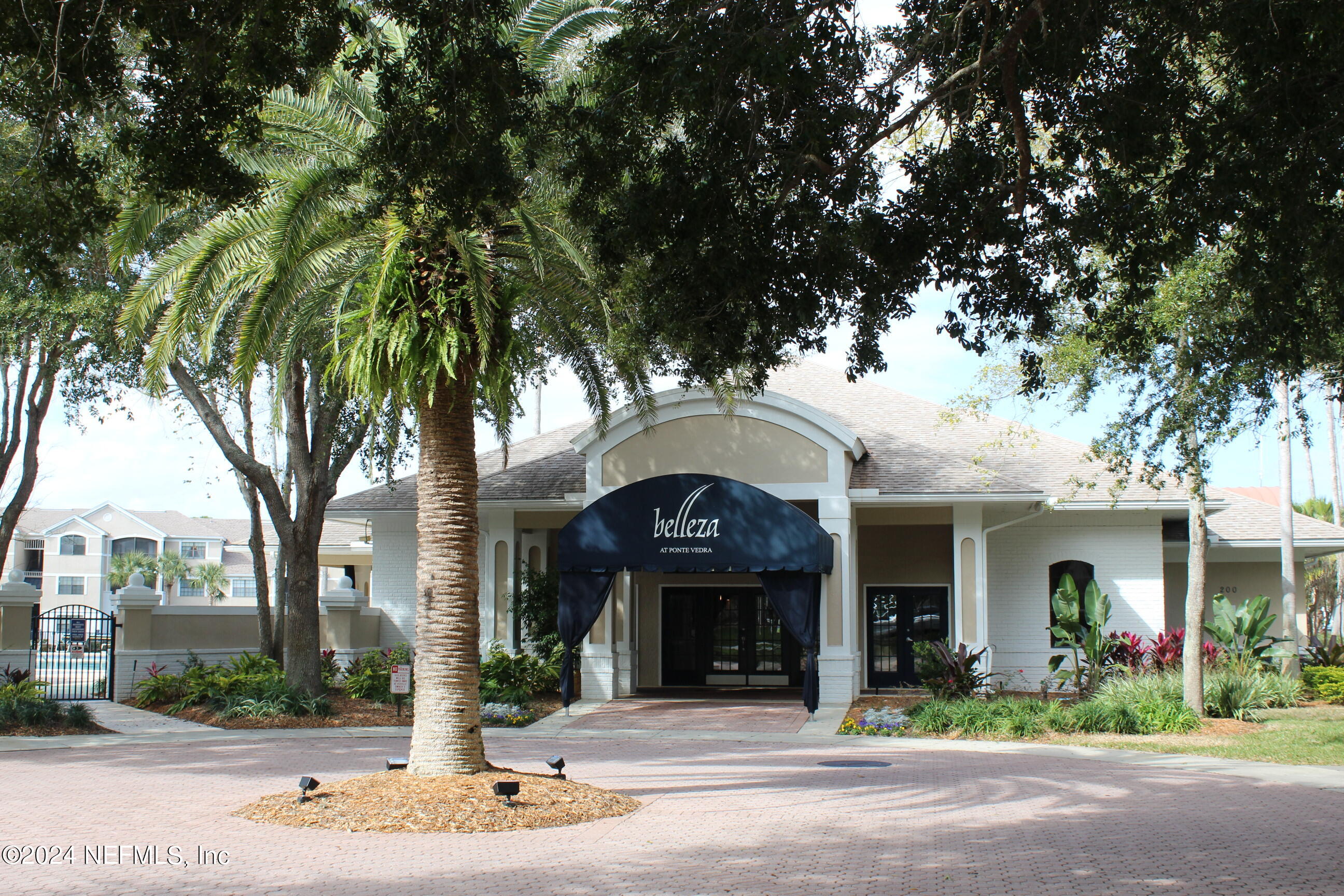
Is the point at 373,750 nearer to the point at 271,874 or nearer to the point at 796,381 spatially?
the point at 271,874

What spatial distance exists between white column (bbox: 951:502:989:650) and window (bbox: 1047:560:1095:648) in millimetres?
2625

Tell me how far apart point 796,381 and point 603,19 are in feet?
56.5

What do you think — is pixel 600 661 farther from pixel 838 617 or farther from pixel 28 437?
pixel 28 437

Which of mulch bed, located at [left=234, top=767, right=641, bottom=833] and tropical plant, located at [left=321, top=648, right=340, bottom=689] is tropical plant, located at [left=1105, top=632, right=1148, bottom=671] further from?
tropical plant, located at [left=321, top=648, right=340, bottom=689]

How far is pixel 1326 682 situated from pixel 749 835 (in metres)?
17.3

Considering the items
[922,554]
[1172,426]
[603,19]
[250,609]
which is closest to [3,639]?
[250,609]

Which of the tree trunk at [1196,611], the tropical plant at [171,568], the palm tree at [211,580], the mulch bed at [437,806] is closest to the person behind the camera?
the mulch bed at [437,806]

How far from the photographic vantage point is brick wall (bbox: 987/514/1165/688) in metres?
23.3

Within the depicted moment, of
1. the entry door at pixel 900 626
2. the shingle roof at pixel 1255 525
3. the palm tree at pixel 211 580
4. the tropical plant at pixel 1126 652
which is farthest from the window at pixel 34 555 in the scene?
the shingle roof at pixel 1255 525

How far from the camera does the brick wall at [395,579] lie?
26016 mm

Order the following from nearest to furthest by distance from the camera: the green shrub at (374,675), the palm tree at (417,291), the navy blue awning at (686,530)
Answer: the palm tree at (417,291) → the navy blue awning at (686,530) → the green shrub at (374,675)

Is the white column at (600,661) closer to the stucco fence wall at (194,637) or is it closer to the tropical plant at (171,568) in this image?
the stucco fence wall at (194,637)

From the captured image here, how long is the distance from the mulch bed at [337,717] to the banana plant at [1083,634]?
997 cm

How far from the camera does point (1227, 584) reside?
25.8 metres
